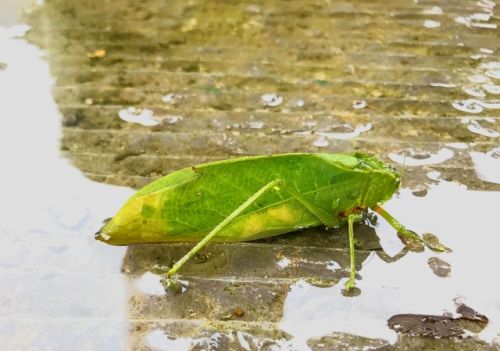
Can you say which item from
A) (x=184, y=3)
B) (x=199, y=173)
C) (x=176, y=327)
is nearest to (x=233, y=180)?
(x=199, y=173)

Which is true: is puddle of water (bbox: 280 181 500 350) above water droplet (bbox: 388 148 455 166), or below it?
below

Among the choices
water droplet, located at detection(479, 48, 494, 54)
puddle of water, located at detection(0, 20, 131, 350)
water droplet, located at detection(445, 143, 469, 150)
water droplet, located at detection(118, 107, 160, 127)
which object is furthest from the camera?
water droplet, located at detection(479, 48, 494, 54)

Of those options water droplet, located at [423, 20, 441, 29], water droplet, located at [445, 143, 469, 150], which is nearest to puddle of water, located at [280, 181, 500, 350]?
water droplet, located at [445, 143, 469, 150]

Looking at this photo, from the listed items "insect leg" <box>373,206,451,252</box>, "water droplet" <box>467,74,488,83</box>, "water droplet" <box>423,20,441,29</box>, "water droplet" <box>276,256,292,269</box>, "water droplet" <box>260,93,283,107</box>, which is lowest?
"water droplet" <box>276,256,292,269</box>

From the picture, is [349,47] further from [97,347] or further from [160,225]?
[97,347]

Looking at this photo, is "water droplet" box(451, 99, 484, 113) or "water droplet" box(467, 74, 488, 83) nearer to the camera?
"water droplet" box(451, 99, 484, 113)

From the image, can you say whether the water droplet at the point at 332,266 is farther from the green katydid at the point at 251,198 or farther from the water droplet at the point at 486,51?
the water droplet at the point at 486,51

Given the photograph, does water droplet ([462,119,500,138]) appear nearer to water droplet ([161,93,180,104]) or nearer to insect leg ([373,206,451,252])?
insect leg ([373,206,451,252])
